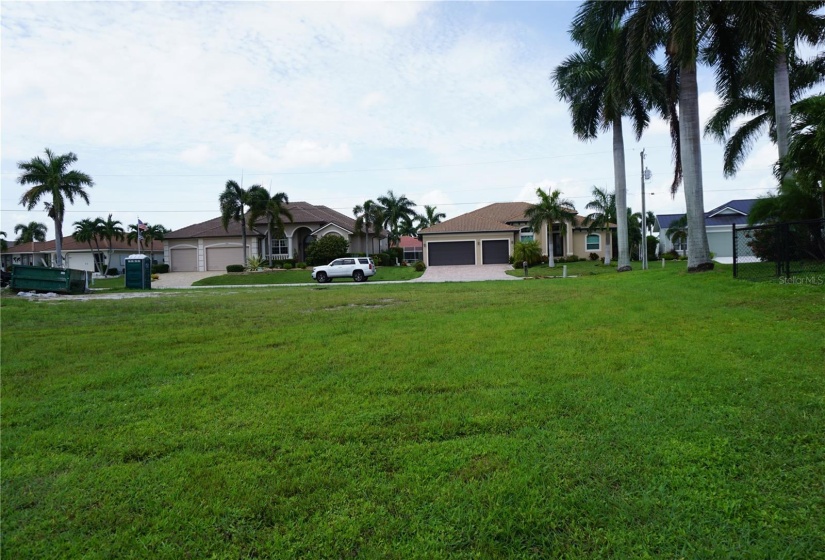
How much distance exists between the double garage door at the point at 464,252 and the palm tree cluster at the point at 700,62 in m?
19.8

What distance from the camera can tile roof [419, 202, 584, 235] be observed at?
151ft

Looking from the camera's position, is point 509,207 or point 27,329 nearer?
point 27,329

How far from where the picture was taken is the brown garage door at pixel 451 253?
152 feet

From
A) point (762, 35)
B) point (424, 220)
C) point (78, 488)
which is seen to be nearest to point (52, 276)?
point (78, 488)

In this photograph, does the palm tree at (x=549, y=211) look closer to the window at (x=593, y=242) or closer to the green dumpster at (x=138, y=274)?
the window at (x=593, y=242)

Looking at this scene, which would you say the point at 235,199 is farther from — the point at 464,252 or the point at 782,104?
the point at 782,104

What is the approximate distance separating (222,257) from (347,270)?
75.0 ft

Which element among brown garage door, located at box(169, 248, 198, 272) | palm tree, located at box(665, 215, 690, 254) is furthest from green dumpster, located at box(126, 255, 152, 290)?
palm tree, located at box(665, 215, 690, 254)

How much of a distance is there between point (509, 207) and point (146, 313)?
4488cm

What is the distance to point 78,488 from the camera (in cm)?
333

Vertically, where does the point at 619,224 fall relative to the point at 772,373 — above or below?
above

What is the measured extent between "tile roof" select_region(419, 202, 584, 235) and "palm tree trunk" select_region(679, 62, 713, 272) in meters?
22.7

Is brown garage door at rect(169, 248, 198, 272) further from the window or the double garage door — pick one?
the window

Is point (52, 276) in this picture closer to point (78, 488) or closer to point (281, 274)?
point (281, 274)
